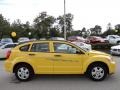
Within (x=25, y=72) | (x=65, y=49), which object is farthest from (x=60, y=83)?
(x=25, y=72)

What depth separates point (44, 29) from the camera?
71375mm

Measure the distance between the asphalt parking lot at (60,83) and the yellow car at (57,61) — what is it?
1.09 ft

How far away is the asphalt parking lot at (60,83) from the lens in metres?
9.77

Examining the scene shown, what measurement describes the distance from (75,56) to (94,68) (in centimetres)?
82

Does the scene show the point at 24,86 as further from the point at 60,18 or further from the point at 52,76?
the point at 60,18

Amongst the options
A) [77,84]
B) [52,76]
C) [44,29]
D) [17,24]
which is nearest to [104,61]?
[77,84]

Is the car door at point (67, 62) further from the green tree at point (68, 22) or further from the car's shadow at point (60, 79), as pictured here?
the green tree at point (68, 22)

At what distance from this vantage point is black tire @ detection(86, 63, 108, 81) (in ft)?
35.4

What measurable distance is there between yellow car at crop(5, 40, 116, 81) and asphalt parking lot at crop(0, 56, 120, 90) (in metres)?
0.33

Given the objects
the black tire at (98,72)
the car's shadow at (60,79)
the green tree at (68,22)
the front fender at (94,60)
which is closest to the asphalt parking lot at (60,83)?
the car's shadow at (60,79)

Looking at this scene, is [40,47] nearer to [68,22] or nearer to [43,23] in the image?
[43,23]

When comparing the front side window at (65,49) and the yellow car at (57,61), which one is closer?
the yellow car at (57,61)

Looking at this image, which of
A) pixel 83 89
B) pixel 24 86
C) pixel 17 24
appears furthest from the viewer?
pixel 17 24

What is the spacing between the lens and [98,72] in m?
10.8
